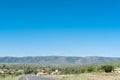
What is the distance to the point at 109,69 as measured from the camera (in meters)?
96.1

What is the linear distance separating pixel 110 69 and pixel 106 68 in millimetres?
1298

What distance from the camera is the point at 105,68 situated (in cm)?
9575

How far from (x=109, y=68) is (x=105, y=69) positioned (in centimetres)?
208

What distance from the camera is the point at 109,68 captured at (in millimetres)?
96625

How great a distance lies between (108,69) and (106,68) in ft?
2.43

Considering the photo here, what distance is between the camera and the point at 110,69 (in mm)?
95938

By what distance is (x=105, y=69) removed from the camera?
95188 mm

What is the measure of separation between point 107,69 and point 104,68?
987mm

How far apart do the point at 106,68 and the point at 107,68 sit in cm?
48

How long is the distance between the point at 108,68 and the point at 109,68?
23.1 inches

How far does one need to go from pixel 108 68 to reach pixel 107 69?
2.12 ft

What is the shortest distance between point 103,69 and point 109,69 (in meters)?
2.06

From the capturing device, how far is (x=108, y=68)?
9619cm

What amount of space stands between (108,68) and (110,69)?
708mm
